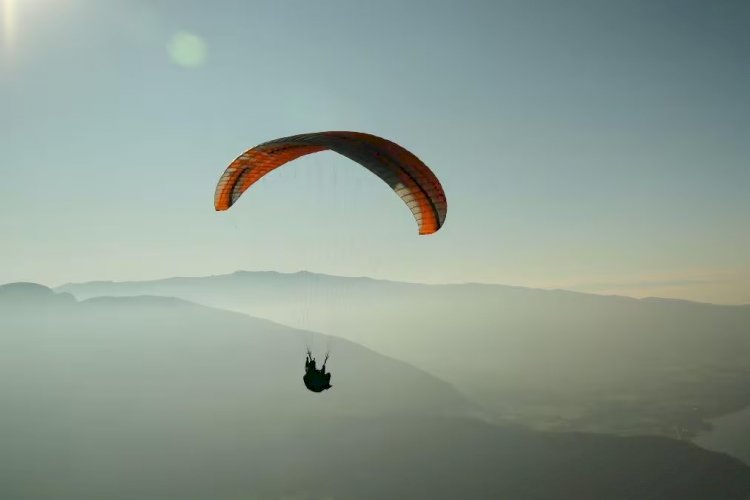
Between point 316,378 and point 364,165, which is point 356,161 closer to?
point 364,165

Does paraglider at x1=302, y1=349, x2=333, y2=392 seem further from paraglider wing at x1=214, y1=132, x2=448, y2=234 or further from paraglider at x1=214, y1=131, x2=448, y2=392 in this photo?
paraglider wing at x1=214, y1=132, x2=448, y2=234

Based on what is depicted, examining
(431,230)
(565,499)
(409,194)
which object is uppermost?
(409,194)

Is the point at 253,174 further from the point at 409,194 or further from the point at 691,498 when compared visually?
the point at 691,498

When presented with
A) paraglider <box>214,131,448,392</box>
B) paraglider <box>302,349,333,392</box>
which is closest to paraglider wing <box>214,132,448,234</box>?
paraglider <box>214,131,448,392</box>

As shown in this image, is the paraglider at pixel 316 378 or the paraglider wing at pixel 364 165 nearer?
the paraglider wing at pixel 364 165

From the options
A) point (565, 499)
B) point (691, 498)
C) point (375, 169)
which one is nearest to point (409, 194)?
point (375, 169)

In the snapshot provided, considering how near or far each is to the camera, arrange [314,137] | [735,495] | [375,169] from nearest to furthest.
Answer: [314,137], [375,169], [735,495]

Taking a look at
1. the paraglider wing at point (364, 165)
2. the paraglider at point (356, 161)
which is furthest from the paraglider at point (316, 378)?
the paraglider wing at point (364, 165)

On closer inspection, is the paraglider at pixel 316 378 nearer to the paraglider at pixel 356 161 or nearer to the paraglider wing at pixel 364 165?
the paraglider at pixel 356 161
